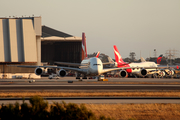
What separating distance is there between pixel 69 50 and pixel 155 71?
49574 mm

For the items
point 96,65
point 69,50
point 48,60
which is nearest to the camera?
point 96,65

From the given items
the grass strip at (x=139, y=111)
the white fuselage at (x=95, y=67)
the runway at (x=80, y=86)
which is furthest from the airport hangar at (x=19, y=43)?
the grass strip at (x=139, y=111)

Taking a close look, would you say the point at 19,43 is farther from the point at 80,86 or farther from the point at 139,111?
the point at 139,111

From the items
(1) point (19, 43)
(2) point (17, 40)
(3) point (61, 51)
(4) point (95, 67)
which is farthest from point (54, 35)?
(4) point (95, 67)

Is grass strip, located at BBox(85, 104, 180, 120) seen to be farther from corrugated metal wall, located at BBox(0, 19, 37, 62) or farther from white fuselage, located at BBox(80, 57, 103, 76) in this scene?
corrugated metal wall, located at BBox(0, 19, 37, 62)

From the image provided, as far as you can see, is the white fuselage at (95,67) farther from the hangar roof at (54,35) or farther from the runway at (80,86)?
the hangar roof at (54,35)

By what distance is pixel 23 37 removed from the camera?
78188 mm

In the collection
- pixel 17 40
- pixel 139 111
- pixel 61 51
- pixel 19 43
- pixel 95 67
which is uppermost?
pixel 17 40

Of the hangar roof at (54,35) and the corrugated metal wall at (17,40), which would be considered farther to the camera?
the hangar roof at (54,35)

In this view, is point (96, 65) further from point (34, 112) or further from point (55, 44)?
point (55, 44)

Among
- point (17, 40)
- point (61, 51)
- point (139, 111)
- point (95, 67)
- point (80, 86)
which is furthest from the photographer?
point (61, 51)

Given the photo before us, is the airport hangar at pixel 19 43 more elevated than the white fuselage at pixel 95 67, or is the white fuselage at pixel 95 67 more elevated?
the airport hangar at pixel 19 43

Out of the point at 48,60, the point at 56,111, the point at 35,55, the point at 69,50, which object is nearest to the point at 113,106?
the point at 56,111

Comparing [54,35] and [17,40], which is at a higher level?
[54,35]
